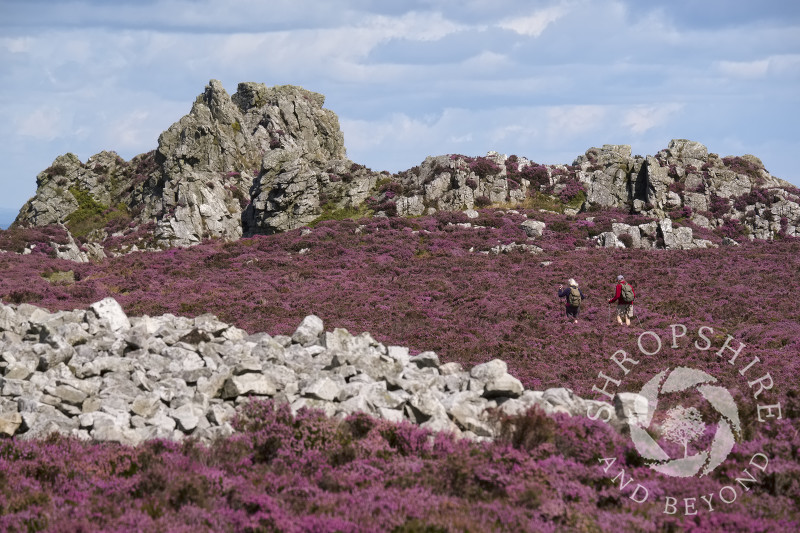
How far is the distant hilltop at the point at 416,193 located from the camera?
5453 centimetres

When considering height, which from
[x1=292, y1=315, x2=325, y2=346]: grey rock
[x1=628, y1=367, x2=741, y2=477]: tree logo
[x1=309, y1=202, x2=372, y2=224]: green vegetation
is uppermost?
[x1=309, y1=202, x2=372, y2=224]: green vegetation

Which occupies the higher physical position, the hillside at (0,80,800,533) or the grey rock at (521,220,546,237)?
the grey rock at (521,220,546,237)

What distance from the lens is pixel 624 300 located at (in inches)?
981

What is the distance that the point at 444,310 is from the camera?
28.1 meters

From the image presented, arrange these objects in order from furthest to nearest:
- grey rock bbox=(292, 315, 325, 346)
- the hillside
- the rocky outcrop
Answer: the rocky outcrop, grey rock bbox=(292, 315, 325, 346), the hillside

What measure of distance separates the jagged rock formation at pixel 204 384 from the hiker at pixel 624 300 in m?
12.0

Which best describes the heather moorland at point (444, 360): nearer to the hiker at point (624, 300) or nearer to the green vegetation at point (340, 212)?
the hiker at point (624, 300)

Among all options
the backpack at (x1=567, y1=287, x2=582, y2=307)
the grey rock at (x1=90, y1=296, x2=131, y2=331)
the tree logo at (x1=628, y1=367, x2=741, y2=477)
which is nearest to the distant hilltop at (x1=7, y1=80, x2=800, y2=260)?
the backpack at (x1=567, y1=287, x2=582, y2=307)

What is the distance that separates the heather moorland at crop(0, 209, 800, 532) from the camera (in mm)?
8180

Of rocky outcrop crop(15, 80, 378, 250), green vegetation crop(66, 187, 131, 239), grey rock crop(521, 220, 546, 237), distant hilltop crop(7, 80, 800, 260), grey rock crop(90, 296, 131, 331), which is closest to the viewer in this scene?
grey rock crop(90, 296, 131, 331)

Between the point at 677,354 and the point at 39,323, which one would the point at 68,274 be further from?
the point at 677,354

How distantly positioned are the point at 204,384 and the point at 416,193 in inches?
1838

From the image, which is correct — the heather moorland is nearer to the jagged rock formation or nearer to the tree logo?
the tree logo

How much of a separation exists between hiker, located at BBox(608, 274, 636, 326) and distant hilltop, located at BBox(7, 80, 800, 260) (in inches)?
808
